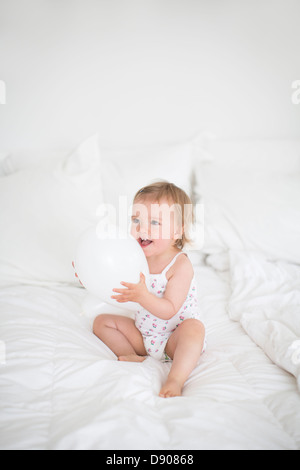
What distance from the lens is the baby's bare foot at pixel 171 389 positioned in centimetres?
75

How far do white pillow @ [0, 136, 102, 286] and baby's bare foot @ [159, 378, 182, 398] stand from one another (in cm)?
64

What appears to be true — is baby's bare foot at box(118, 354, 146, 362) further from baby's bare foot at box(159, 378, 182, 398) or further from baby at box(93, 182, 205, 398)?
baby's bare foot at box(159, 378, 182, 398)

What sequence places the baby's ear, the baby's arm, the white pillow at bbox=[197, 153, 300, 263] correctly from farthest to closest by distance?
1. the white pillow at bbox=[197, 153, 300, 263]
2. the baby's ear
3. the baby's arm

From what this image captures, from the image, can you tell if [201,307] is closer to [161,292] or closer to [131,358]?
[161,292]

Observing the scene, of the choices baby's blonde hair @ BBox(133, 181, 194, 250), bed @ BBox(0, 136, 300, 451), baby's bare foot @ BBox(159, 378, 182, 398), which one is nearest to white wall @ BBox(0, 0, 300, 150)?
bed @ BBox(0, 136, 300, 451)

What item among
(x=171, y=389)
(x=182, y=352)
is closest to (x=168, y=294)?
(x=182, y=352)

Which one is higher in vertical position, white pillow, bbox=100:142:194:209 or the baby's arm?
white pillow, bbox=100:142:194:209

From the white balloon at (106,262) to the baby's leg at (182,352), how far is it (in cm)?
21

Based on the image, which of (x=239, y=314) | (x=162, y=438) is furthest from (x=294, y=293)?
(x=162, y=438)

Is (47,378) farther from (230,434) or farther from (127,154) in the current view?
(127,154)

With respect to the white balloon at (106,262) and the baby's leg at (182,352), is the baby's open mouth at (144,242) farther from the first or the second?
A: the baby's leg at (182,352)

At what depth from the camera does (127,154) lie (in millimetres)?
1657

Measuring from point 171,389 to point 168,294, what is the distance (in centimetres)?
27

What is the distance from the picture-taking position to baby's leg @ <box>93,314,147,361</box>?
1.00 meters
